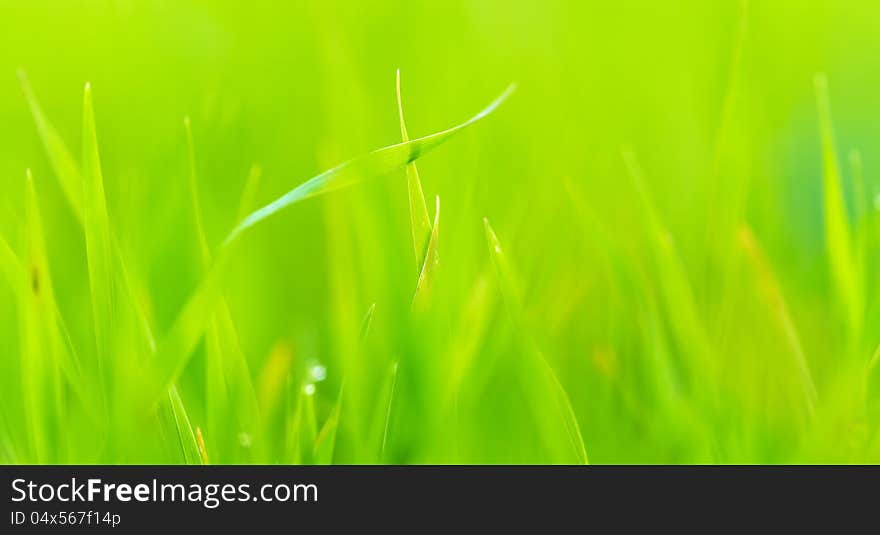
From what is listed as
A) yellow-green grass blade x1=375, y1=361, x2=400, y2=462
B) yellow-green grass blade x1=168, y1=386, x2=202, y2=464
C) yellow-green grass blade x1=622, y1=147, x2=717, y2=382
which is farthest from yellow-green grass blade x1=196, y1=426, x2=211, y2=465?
yellow-green grass blade x1=622, y1=147, x2=717, y2=382

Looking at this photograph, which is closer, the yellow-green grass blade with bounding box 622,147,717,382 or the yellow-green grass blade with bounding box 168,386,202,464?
the yellow-green grass blade with bounding box 168,386,202,464

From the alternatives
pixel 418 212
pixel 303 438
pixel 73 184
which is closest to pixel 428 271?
pixel 418 212

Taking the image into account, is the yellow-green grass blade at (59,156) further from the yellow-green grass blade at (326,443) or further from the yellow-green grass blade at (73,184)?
the yellow-green grass blade at (326,443)

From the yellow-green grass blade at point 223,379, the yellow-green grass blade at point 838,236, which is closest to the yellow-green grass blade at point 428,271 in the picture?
the yellow-green grass blade at point 223,379

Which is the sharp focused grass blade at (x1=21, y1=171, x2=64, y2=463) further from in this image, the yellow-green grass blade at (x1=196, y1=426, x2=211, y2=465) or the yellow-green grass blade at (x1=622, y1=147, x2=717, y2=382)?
the yellow-green grass blade at (x1=622, y1=147, x2=717, y2=382)

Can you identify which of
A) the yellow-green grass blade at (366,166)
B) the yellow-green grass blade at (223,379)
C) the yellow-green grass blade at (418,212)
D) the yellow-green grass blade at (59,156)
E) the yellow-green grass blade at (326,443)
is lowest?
the yellow-green grass blade at (326,443)

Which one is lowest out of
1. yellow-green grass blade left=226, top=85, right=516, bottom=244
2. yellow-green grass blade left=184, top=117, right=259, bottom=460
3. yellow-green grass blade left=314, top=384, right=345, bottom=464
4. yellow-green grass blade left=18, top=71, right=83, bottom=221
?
yellow-green grass blade left=314, top=384, right=345, bottom=464
